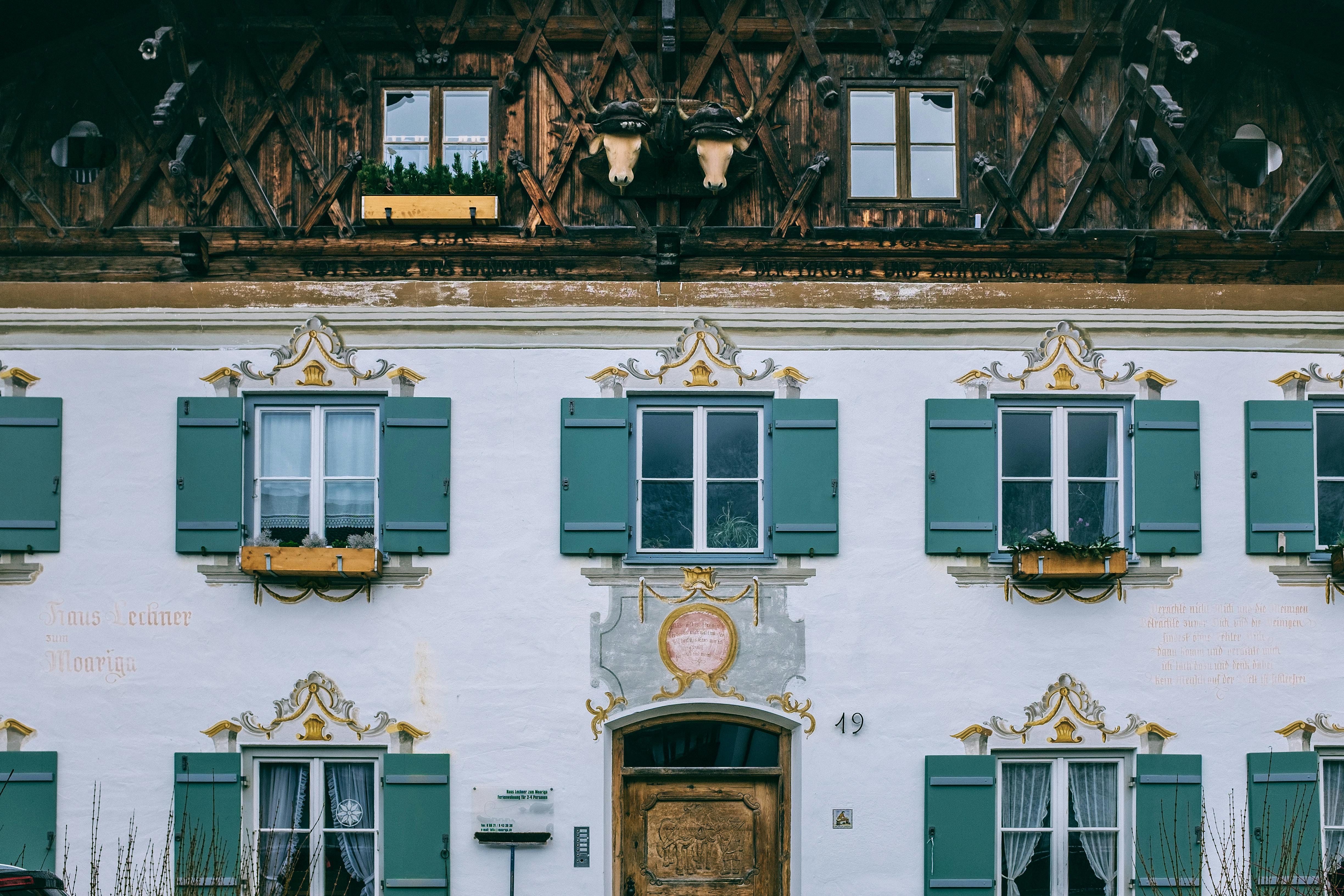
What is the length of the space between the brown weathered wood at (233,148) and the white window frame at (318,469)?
148 cm

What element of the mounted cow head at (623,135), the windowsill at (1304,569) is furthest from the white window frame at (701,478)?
the windowsill at (1304,569)

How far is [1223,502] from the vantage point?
9883mm

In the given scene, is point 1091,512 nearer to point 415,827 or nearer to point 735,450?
point 735,450

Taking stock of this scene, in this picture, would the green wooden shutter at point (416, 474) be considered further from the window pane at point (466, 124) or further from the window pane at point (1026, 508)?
the window pane at point (1026, 508)

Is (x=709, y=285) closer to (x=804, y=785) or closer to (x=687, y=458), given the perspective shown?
(x=687, y=458)

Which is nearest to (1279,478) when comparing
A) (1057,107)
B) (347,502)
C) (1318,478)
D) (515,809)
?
(1318,478)

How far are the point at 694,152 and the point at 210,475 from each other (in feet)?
14.3

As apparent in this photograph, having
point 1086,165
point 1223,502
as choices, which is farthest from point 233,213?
point 1223,502

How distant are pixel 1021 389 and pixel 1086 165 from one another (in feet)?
6.45

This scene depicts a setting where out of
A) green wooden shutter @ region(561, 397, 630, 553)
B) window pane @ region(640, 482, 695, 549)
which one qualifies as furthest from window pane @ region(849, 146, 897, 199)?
window pane @ region(640, 482, 695, 549)

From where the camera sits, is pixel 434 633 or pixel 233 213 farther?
pixel 233 213

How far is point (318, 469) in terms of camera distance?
32.1 feet

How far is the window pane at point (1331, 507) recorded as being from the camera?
1002 cm

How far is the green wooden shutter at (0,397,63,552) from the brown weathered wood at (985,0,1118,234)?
24.0 feet
